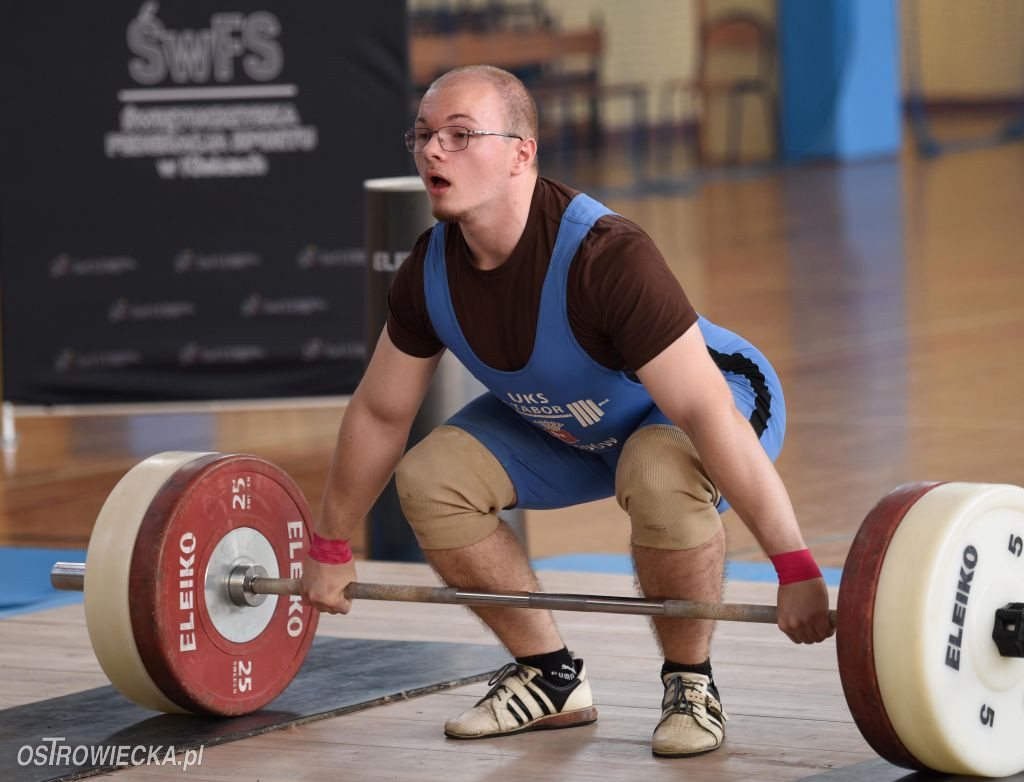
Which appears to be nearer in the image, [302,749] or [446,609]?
[302,749]

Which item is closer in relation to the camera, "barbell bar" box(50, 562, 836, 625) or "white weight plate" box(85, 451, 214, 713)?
"barbell bar" box(50, 562, 836, 625)

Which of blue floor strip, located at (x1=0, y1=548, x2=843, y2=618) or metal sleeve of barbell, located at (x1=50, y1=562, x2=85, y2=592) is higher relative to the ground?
metal sleeve of barbell, located at (x1=50, y1=562, x2=85, y2=592)

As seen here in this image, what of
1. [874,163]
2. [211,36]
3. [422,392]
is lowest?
[874,163]

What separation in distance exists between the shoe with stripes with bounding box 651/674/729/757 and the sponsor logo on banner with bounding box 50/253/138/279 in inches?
111

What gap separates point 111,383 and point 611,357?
2951mm

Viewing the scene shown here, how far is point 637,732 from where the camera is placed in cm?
263

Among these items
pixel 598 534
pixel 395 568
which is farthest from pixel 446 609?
pixel 598 534

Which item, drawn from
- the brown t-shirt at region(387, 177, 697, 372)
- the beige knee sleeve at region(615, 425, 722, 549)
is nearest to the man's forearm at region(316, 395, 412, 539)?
the brown t-shirt at region(387, 177, 697, 372)

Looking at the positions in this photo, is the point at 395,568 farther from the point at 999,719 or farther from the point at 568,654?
the point at 999,719

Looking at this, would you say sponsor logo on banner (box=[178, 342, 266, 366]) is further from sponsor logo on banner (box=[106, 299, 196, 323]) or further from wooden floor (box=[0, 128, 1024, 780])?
wooden floor (box=[0, 128, 1024, 780])

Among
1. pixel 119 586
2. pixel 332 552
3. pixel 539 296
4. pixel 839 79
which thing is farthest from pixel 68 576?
pixel 839 79

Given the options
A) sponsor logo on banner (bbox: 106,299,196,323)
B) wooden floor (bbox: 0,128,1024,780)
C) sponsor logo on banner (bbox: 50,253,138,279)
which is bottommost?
wooden floor (bbox: 0,128,1024,780)

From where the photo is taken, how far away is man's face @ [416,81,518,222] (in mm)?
2385

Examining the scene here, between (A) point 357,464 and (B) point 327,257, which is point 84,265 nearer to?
(B) point 327,257
